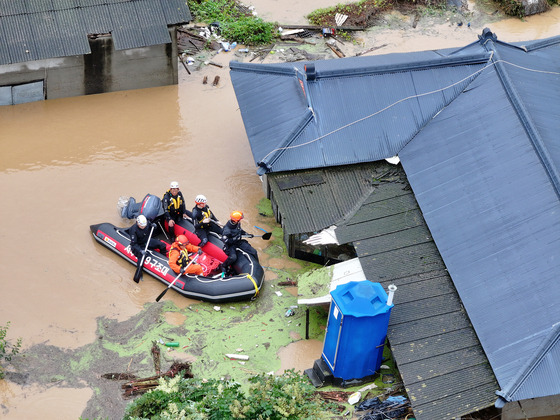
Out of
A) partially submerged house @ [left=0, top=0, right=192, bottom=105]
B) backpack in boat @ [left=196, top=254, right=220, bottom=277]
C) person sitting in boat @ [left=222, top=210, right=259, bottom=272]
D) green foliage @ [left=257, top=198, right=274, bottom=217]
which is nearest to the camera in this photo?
person sitting in boat @ [left=222, top=210, right=259, bottom=272]

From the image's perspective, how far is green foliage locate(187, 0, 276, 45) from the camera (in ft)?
66.9

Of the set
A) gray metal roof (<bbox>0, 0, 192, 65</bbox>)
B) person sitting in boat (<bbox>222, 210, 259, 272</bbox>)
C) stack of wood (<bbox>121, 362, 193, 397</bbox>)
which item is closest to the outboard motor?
person sitting in boat (<bbox>222, 210, 259, 272</bbox>)

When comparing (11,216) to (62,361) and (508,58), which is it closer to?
(62,361)

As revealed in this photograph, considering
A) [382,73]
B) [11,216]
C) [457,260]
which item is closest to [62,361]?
[11,216]

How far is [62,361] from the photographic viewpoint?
11789 millimetres

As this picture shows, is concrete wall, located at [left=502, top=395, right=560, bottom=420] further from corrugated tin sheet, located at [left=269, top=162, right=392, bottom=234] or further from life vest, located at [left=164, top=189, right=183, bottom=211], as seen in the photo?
life vest, located at [left=164, top=189, right=183, bottom=211]

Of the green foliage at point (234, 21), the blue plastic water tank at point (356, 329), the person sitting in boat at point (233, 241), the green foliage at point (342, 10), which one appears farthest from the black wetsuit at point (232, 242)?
the green foliage at point (342, 10)

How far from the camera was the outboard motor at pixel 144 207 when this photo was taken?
13.9 meters

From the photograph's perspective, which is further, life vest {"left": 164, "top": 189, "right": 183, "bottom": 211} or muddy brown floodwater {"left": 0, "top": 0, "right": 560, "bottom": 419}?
life vest {"left": 164, "top": 189, "right": 183, "bottom": 211}

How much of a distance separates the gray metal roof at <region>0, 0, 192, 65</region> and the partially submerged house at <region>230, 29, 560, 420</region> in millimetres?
3187

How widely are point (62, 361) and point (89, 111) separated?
7.73 meters

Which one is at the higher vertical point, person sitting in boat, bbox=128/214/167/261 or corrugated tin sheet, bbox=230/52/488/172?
corrugated tin sheet, bbox=230/52/488/172

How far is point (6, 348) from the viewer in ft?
39.1

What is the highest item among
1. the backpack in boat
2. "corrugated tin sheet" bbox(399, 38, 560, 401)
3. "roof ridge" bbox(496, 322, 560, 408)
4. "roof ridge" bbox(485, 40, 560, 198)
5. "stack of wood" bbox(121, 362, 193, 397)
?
"roof ridge" bbox(485, 40, 560, 198)
